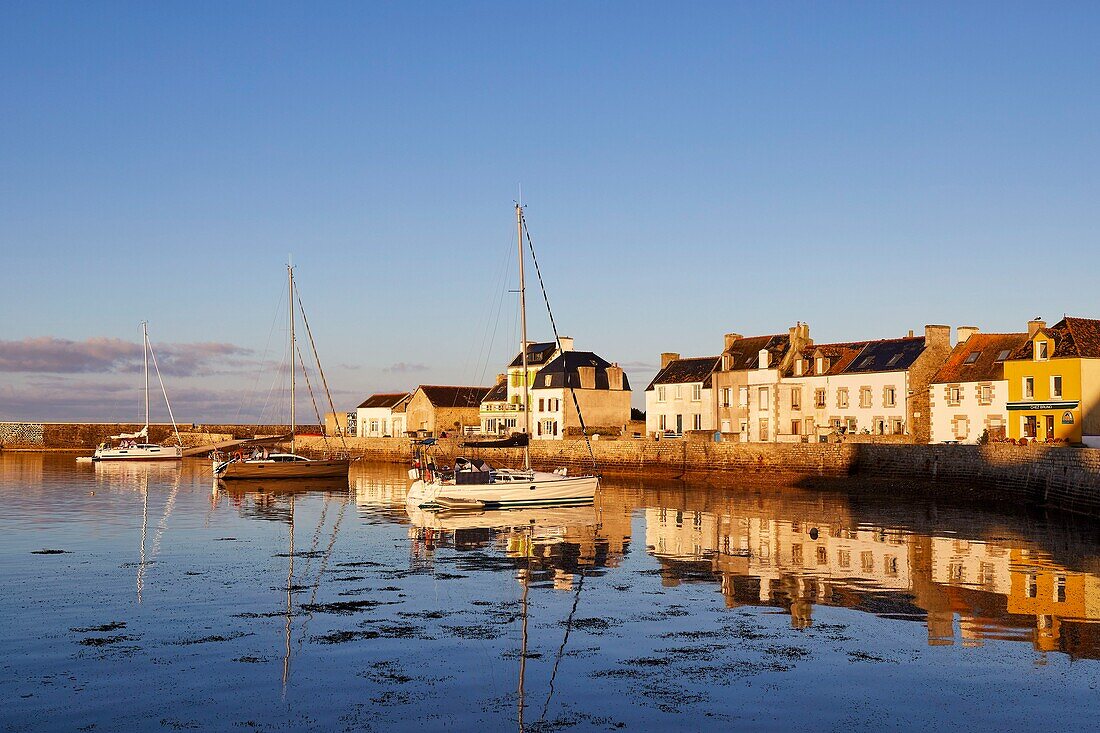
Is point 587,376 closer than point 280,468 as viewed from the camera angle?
No

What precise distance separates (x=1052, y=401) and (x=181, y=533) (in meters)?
47.5

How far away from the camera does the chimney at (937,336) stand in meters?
71.9

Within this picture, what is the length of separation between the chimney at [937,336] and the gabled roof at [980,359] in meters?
1.05

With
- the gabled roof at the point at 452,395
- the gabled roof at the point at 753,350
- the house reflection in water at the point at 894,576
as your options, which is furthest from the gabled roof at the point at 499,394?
the house reflection in water at the point at 894,576

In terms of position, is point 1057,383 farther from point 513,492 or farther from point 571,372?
point 571,372

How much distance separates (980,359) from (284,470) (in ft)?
149

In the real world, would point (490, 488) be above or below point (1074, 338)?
below

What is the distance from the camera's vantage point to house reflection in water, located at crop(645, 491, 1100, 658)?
20344 millimetres

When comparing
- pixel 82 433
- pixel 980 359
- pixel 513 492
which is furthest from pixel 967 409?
pixel 82 433

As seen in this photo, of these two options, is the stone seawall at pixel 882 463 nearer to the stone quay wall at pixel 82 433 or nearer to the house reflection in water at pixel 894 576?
the house reflection in water at pixel 894 576

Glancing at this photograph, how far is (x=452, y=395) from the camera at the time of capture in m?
110

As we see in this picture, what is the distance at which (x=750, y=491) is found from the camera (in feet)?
195

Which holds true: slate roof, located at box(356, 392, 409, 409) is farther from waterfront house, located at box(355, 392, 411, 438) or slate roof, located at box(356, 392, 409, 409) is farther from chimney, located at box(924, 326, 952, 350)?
chimney, located at box(924, 326, 952, 350)

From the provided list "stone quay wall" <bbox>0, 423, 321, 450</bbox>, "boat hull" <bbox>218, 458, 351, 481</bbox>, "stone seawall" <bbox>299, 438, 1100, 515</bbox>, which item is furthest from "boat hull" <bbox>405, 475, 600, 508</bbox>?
"stone quay wall" <bbox>0, 423, 321, 450</bbox>
